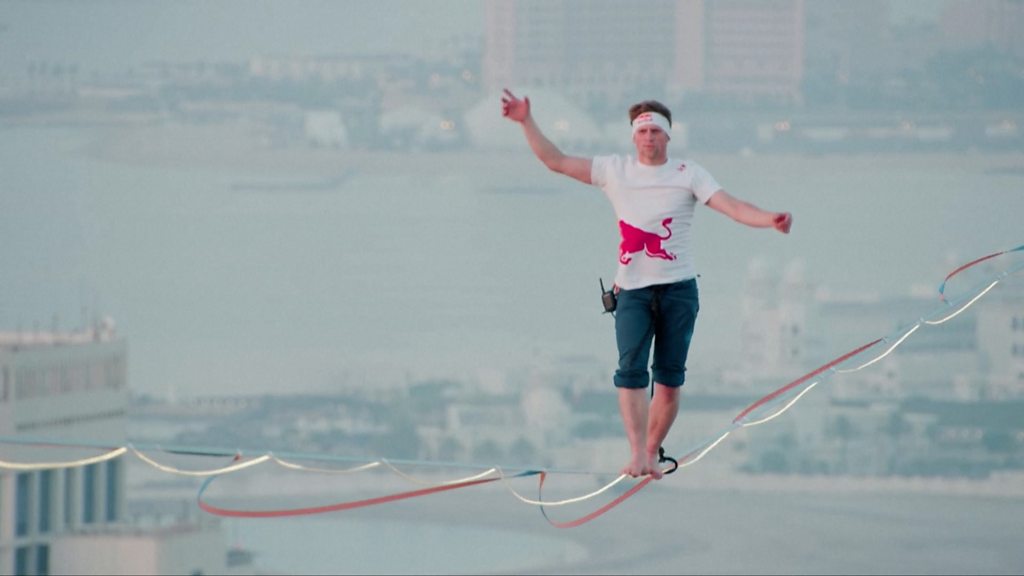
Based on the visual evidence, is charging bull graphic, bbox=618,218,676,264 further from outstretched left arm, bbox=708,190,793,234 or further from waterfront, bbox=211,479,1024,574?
waterfront, bbox=211,479,1024,574

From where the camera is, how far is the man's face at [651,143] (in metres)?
8.88

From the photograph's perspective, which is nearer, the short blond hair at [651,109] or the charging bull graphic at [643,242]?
the short blond hair at [651,109]

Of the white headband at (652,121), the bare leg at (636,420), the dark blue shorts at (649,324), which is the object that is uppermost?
the white headband at (652,121)

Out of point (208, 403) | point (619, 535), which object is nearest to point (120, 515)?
point (208, 403)

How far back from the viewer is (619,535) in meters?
114

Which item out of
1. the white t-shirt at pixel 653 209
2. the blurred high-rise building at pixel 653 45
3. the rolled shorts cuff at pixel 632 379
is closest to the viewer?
the white t-shirt at pixel 653 209

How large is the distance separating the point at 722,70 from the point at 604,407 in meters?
14.8

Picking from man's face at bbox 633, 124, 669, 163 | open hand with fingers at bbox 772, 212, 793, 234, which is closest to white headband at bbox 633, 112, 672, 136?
man's face at bbox 633, 124, 669, 163

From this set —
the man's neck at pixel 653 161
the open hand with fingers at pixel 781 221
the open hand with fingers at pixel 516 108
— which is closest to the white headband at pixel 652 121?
the man's neck at pixel 653 161

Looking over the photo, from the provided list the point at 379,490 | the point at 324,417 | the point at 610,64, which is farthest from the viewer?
the point at 379,490

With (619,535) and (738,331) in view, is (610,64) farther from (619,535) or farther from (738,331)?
(619,535)

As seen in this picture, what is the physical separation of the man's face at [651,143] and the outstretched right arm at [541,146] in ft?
0.63

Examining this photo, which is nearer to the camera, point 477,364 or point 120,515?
point 120,515

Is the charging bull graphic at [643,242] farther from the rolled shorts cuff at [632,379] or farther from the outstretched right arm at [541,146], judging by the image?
the rolled shorts cuff at [632,379]
